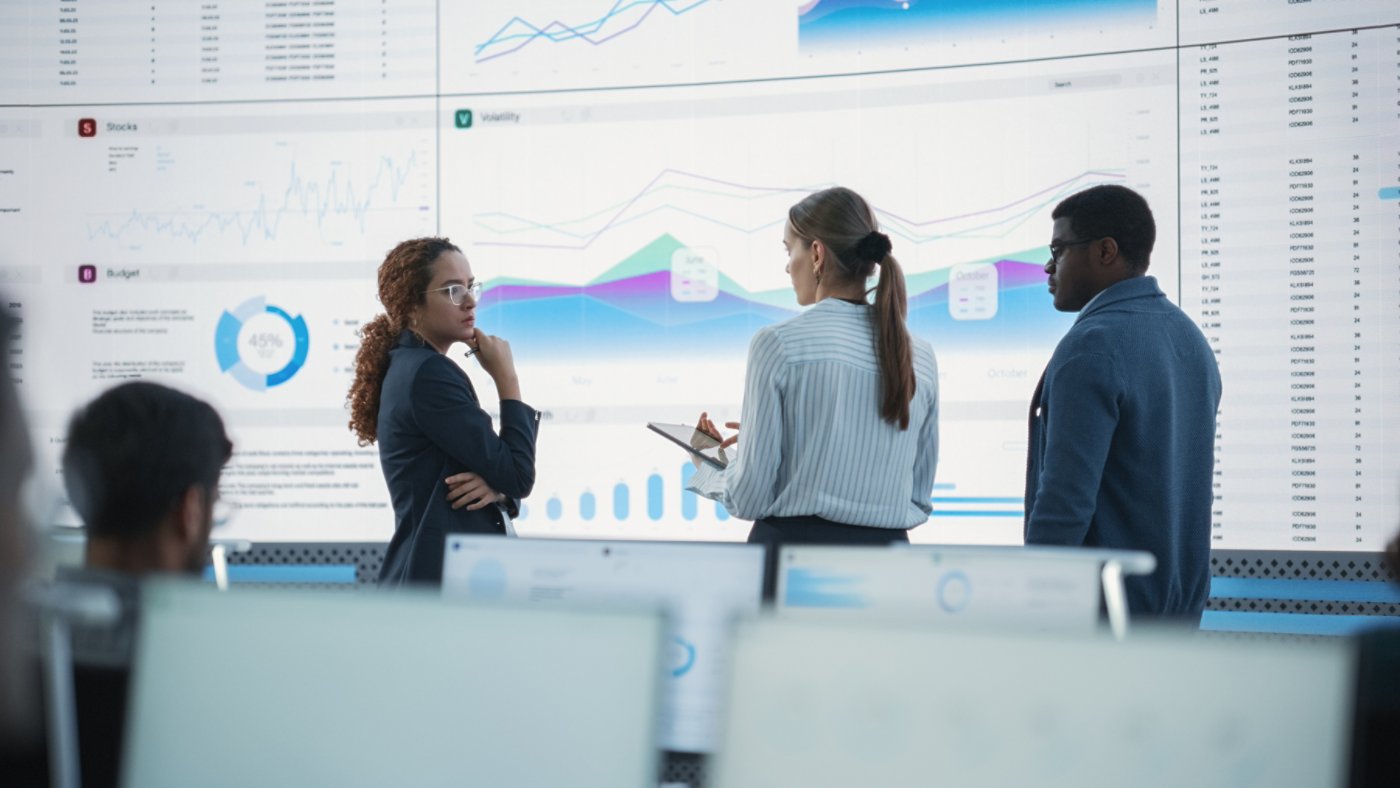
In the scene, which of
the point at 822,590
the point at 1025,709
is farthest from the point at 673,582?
the point at 1025,709

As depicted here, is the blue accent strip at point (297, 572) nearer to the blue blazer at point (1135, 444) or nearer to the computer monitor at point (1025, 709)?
the blue blazer at point (1135, 444)

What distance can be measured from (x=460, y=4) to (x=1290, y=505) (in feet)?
8.45

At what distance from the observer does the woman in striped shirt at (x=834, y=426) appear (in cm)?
198

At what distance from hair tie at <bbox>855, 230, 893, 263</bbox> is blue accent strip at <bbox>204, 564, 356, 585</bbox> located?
1.87 m

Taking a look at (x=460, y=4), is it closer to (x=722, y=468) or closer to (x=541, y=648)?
(x=722, y=468)

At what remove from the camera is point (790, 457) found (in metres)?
2.03

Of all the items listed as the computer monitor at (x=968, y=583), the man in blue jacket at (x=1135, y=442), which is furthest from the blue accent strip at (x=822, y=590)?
the man in blue jacket at (x=1135, y=442)

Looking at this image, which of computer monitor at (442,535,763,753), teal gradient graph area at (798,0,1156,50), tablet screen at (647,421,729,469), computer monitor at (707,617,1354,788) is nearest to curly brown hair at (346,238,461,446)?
tablet screen at (647,421,729,469)

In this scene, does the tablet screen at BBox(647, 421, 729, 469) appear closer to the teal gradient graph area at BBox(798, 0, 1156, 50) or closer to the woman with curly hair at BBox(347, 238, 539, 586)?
the woman with curly hair at BBox(347, 238, 539, 586)

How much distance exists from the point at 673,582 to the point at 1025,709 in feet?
2.14

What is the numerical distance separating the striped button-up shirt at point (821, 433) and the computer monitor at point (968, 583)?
0.78 m

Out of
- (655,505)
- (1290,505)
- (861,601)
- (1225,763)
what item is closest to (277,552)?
(655,505)

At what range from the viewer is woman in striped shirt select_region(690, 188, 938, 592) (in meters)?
1.98

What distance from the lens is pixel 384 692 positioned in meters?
0.80
